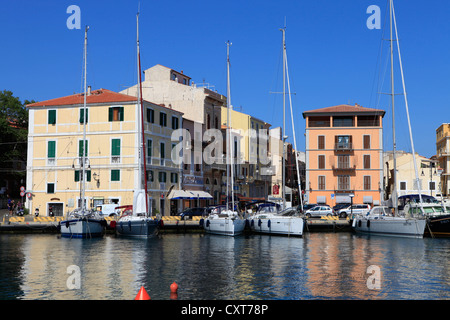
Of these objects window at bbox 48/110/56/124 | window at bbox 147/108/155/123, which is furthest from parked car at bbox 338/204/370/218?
window at bbox 48/110/56/124

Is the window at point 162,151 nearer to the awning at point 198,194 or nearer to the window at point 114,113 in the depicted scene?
the awning at point 198,194

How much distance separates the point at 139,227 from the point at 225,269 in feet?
60.0

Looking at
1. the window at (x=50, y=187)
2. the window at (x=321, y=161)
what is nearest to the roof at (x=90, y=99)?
the window at (x=50, y=187)

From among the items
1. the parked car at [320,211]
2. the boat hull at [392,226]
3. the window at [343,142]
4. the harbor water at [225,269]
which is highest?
the window at [343,142]

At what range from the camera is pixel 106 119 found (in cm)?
5469

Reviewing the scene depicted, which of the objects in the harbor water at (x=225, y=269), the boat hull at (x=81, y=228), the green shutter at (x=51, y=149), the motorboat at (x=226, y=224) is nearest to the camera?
the harbor water at (x=225, y=269)

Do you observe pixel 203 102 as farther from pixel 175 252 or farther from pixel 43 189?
pixel 175 252

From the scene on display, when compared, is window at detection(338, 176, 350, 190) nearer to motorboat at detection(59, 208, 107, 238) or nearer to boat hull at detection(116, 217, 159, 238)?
boat hull at detection(116, 217, 159, 238)

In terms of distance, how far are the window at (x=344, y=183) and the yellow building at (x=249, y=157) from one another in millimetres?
14181

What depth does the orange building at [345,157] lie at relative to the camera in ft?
241

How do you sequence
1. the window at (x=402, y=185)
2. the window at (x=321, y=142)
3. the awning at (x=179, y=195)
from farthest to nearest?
the window at (x=402, y=185) → the window at (x=321, y=142) → the awning at (x=179, y=195)

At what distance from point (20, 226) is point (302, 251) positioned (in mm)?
26822
